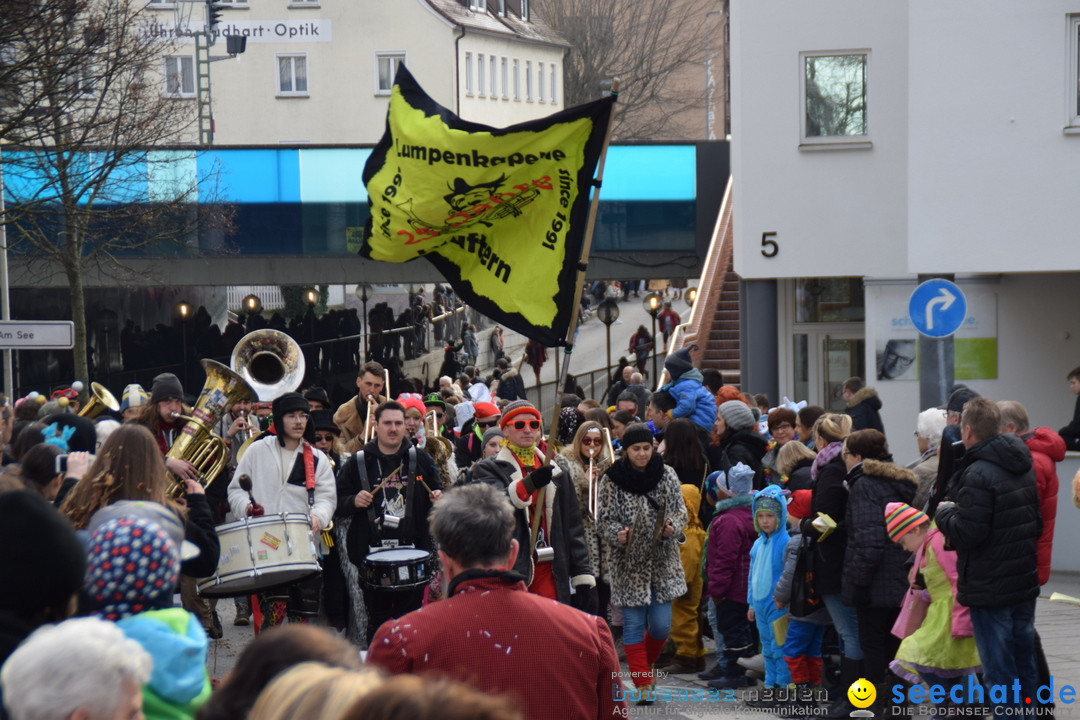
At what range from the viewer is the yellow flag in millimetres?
7676

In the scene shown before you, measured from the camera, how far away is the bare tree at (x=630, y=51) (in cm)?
6347

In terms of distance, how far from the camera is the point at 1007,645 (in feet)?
23.5

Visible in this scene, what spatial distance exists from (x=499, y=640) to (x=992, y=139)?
1351 cm

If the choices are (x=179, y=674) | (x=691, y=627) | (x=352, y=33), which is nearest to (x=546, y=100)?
(x=352, y=33)

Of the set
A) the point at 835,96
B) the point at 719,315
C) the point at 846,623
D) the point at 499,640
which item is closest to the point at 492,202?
the point at 846,623

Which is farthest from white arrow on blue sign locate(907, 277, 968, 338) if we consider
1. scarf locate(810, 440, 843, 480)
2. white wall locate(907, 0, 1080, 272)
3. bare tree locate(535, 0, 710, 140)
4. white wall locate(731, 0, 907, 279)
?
bare tree locate(535, 0, 710, 140)

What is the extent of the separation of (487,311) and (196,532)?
244 centimetres

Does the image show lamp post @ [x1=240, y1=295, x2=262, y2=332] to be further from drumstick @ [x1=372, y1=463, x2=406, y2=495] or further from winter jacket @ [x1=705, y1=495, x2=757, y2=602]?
winter jacket @ [x1=705, y1=495, x2=757, y2=602]

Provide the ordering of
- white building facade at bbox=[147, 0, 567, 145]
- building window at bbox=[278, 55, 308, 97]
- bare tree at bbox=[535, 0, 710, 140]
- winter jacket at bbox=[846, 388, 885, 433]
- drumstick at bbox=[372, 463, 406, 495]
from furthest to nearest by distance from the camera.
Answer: bare tree at bbox=[535, 0, 710, 140] < building window at bbox=[278, 55, 308, 97] < white building facade at bbox=[147, 0, 567, 145] < winter jacket at bbox=[846, 388, 885, 433] < drumstick at bbox=[372, 463, 406, 495]

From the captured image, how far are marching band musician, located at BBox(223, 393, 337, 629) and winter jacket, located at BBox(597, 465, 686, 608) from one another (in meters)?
1.89

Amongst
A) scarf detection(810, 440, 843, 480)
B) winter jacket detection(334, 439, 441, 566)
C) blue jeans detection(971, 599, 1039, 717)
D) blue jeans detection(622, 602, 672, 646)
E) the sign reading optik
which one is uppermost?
the sign reading optik

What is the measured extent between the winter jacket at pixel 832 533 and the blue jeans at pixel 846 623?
77 millimetres

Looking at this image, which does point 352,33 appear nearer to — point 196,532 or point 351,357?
point 351,357

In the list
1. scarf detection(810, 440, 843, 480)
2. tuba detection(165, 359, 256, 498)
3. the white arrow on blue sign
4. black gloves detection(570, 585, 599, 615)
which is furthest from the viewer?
the white arrow on blue sign
